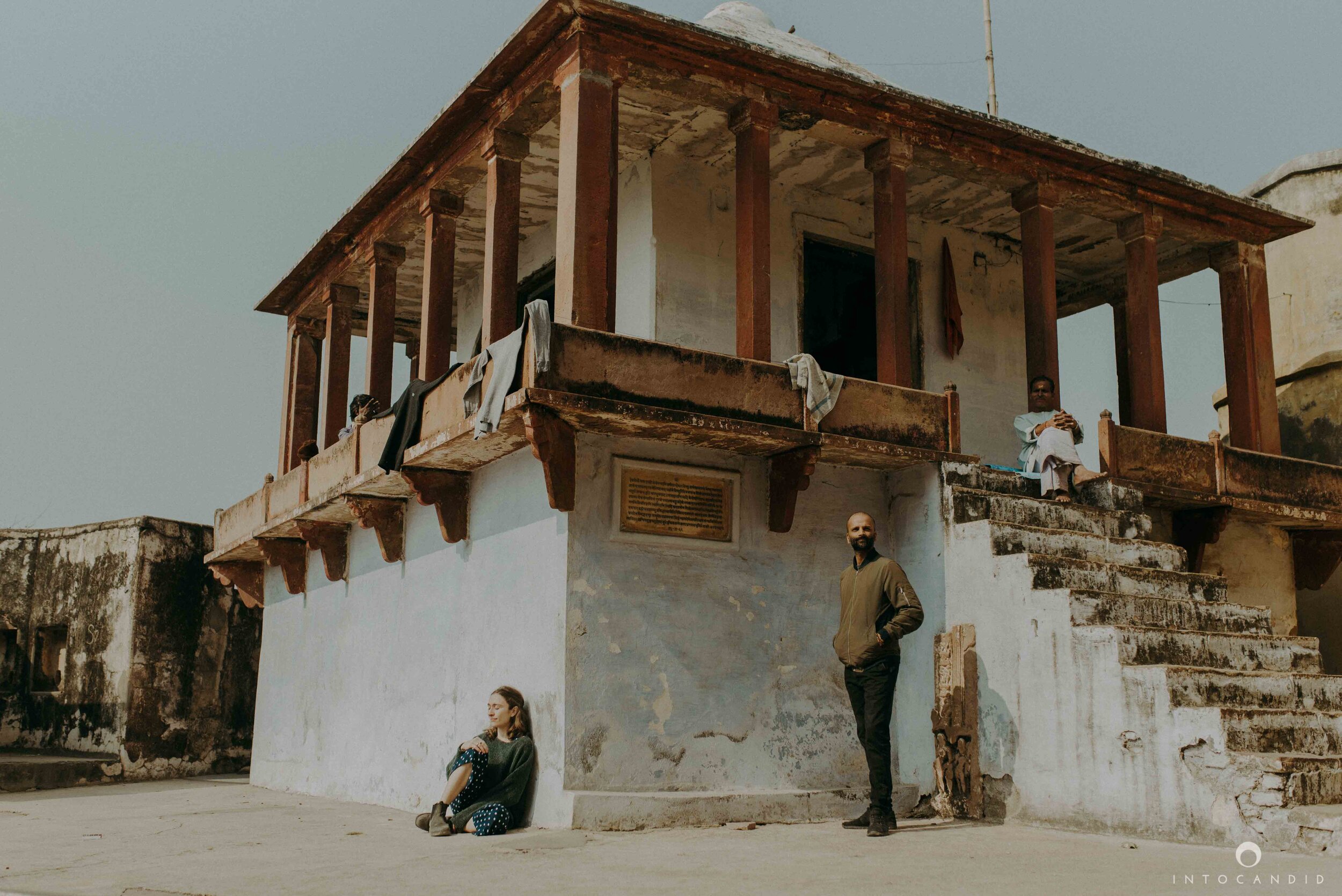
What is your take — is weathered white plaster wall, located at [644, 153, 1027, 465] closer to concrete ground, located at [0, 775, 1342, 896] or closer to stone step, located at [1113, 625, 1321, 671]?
stone step, located at [1113, 625, 1321, 671]

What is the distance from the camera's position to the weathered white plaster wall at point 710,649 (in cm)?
879

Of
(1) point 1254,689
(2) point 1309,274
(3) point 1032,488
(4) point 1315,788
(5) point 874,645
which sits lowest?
(4) point 1315,788

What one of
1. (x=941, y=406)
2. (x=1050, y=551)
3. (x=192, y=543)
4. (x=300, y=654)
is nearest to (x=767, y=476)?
(x=941, y=406)

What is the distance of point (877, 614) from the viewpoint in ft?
26.9

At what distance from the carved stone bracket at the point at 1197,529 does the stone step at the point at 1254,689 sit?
2.84 meters

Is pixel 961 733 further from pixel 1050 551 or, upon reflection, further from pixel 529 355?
pixel 529 355

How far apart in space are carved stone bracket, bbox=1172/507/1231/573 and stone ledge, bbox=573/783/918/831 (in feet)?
13.1

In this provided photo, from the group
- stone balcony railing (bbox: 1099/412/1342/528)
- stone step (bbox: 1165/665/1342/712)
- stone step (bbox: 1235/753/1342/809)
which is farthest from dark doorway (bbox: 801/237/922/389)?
stone step (bbox: 1235/753/1342/809)

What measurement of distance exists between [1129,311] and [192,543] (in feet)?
40.0

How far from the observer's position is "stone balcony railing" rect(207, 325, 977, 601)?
8586 millimetres

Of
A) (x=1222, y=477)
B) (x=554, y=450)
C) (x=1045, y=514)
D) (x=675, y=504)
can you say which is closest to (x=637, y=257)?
(x=675, y=504)

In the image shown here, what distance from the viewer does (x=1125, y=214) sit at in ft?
40.0

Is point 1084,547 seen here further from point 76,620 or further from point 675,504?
point 76,620

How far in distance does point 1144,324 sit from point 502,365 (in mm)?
6584
